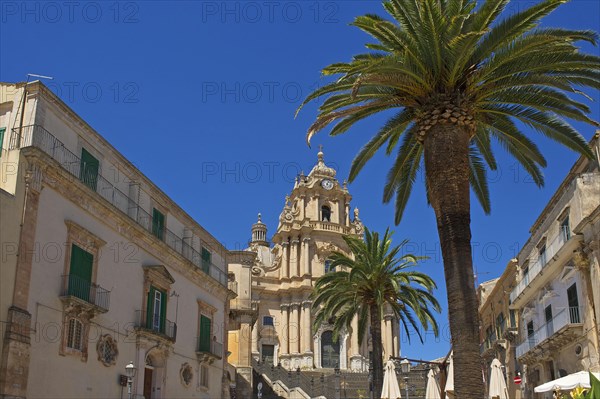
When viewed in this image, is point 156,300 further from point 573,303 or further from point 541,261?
point 541,261

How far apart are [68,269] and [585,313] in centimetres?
1791

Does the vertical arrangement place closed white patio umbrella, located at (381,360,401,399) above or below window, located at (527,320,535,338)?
below

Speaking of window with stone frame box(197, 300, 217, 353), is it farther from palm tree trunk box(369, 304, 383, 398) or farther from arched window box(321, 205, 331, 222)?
arched window box(321, 205, 331, 222)

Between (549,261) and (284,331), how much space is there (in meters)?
34.1

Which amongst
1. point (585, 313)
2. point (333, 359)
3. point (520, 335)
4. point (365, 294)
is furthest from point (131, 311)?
point (333, 359)

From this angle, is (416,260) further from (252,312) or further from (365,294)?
(252,312)

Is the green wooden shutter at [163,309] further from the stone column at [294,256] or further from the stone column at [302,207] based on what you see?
the stone column at [302,207]

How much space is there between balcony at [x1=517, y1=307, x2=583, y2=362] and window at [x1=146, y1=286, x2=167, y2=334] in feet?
50.6

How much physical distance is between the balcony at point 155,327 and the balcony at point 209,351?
10.2 feet

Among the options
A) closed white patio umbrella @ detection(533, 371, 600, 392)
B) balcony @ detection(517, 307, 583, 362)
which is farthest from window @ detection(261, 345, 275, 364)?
closed white patio umbrella @ detection(533, 371, 600, 392)

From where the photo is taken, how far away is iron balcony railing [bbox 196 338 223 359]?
2901cm

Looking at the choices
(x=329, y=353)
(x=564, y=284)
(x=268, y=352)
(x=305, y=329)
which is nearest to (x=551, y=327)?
(x=564, y=284)

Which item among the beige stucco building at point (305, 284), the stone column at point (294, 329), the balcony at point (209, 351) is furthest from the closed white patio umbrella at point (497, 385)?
the stone column at point (294, 329)

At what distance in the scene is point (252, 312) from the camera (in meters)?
39.9
